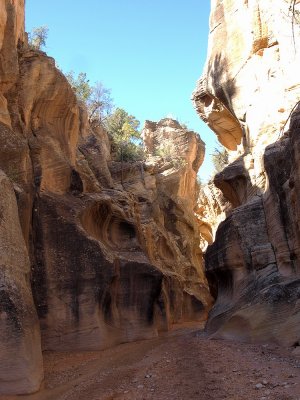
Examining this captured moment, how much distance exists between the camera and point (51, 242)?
40.9 feet

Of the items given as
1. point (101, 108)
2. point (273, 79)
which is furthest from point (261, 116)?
point (101, 108)

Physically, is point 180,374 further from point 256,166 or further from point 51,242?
point 256,166

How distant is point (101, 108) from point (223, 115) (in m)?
15.7

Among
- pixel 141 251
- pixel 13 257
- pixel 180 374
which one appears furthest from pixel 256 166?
pixel 13 257

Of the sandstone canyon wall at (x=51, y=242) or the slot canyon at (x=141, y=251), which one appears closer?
the slot canyon at (x=141, y=251)

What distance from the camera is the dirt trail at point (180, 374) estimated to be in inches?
291

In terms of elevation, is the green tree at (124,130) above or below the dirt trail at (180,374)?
above

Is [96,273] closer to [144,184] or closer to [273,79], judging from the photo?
[273,79]

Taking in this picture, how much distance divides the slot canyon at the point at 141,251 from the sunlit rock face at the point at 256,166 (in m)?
0.05

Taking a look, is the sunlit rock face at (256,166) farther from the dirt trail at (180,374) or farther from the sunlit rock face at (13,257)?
the sunlit rock face at (13,257)

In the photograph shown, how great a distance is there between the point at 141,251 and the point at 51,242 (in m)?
3.85

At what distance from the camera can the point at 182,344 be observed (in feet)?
37.4

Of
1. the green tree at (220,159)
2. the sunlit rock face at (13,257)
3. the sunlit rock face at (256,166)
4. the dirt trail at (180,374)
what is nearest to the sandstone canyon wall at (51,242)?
the sunlit rock face at (13,257)

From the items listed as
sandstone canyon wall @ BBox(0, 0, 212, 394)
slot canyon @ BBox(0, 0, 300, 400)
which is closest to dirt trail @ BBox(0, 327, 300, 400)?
slot canyon @ BBox(0, 0, 300, 400)
